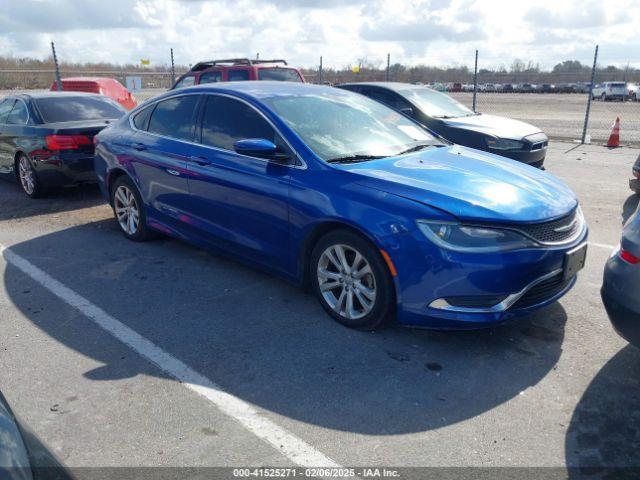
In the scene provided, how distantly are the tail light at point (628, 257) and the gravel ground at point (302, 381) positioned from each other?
760 millimetres

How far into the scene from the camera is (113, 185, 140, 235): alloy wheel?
19.6 ft

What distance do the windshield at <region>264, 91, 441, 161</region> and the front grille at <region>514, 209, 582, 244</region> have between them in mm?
1307

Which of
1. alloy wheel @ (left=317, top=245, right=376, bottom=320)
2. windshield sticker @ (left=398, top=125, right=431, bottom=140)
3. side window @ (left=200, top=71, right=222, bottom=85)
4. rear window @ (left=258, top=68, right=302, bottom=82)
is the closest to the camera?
alloy wheel @ (left=317, top=245, right=376, bottom=320)

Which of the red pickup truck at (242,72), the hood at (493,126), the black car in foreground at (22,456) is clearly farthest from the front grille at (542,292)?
the red pickup truck at (242,72)

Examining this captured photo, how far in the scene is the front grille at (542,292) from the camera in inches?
138

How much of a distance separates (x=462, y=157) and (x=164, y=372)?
9.22ft

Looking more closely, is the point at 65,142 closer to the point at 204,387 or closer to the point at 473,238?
the point at 204,387

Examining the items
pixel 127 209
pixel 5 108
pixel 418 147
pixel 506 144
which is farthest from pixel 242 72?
pixel 418 147

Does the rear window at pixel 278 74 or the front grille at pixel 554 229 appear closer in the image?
the front grille at pixel 554 229

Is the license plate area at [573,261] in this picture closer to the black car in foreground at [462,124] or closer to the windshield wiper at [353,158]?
the windshield wiper at [353,158]

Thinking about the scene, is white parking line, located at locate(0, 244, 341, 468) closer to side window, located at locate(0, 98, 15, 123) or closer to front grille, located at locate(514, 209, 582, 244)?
front grille, located at locate(514, 209, 582, 244)

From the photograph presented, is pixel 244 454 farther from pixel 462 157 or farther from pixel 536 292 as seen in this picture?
pixel 462 157

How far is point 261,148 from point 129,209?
8.52 ft

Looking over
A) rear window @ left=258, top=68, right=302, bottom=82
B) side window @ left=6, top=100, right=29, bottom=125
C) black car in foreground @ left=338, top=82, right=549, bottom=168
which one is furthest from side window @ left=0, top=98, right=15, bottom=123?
black car in foreground @ left=338, top=82, right=549, bottom=168
